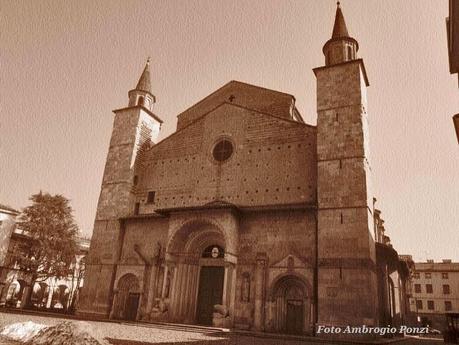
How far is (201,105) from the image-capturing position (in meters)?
26.4

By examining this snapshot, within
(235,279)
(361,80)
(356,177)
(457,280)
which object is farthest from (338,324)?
(457,280)

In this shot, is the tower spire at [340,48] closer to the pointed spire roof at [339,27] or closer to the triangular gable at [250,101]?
the pointed spire roof at [339,27]

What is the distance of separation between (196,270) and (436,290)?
42.9 meters

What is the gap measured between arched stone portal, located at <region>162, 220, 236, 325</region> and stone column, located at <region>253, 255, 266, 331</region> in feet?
4.19

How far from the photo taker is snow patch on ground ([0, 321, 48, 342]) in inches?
314

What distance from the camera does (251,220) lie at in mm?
18312

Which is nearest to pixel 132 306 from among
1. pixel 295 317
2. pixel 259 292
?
pixel 259 292

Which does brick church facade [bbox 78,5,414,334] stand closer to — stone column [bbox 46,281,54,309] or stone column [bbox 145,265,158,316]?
stone column [bbox 145,265,158,316]

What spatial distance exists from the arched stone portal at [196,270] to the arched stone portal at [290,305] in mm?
2435

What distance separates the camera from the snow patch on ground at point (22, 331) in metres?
7.98

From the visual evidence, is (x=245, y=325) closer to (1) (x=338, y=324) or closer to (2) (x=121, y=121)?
(1) (x=338, y=324)

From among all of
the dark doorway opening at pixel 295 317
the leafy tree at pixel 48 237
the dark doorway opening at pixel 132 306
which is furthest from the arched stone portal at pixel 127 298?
the leafy tree at pixel 48 237

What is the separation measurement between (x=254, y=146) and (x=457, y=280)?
43.3 meters

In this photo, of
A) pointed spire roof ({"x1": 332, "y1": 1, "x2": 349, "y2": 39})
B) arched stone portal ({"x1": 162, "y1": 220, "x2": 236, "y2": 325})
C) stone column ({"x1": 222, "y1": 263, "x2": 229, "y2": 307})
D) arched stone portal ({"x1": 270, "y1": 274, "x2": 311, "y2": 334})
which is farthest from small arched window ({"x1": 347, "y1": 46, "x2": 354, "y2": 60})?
stone column ({"x1": 222, "y1": 263, "x2": 229, "y2": 307})
